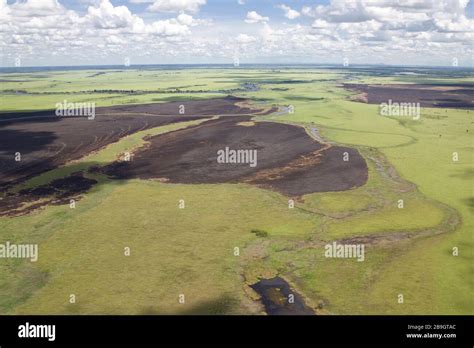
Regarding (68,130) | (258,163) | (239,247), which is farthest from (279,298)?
(68,130)

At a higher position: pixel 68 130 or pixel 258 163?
pixel 68 130

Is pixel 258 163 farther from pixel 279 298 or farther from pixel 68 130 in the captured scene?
pixel 68 130

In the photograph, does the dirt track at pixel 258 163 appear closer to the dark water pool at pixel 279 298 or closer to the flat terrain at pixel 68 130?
the flat terrain at pixel 68 130

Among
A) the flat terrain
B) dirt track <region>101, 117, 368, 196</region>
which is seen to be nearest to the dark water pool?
dirt track <region>101, 117, 368, 196</region>

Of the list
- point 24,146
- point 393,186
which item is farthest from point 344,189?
point 24,146

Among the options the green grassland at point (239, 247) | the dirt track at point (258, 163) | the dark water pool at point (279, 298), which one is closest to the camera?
the dark water pool at point (279, 298)

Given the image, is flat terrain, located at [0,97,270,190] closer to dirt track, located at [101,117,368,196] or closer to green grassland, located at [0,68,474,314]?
→ green grassland, located at [0,68,474,314]

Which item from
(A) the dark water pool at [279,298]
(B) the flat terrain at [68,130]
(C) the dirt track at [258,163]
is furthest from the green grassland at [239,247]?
(B) the flat terrain at [68,130]
